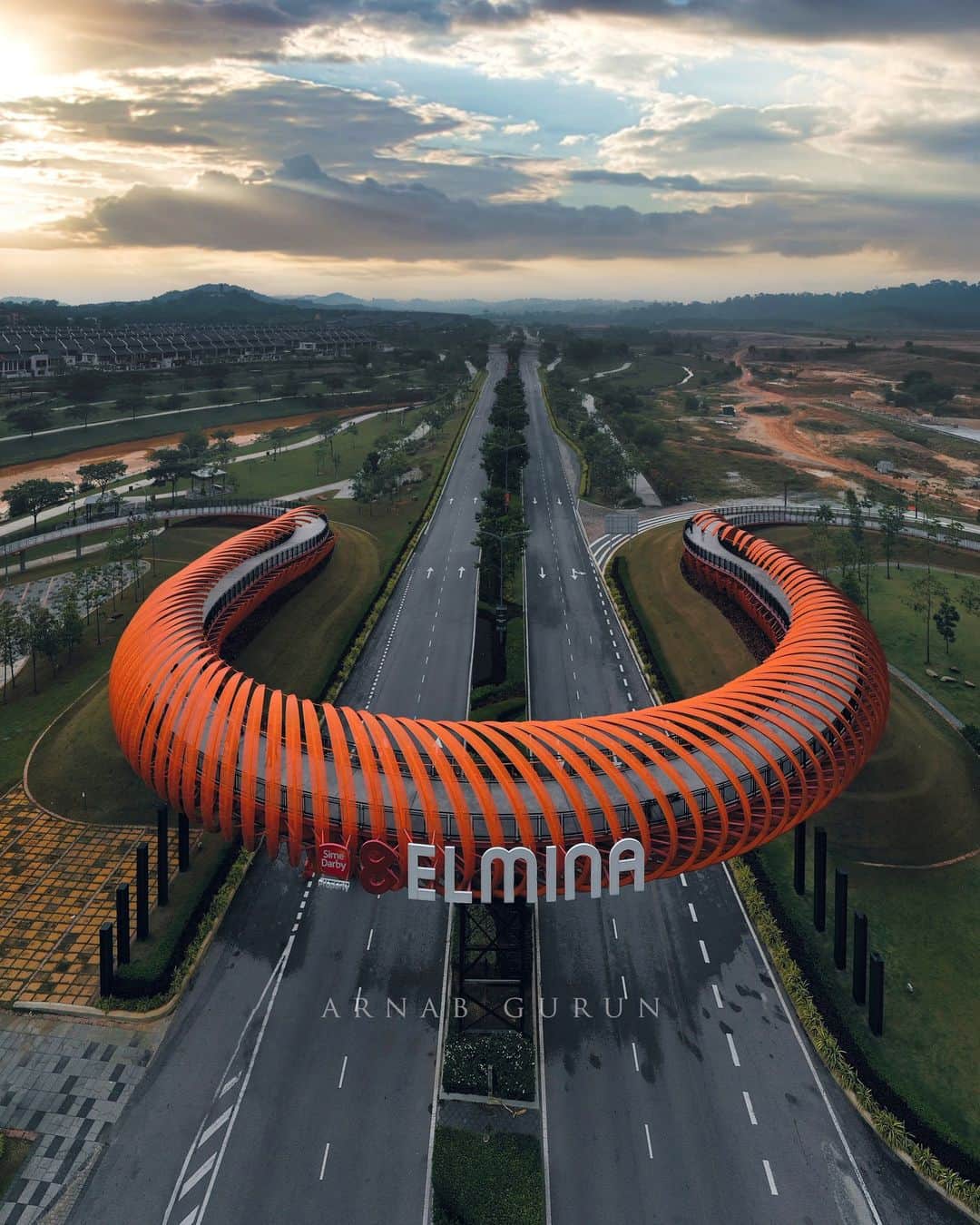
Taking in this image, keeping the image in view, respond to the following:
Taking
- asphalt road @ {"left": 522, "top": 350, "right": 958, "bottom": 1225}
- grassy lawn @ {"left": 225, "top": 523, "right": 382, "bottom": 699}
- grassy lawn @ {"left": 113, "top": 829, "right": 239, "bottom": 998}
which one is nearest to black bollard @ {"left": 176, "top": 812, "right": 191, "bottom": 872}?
grassy lawn @ {"left": 113, "top": 829, "right": 239, "bottom": 998}

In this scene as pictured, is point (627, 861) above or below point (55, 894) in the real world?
above

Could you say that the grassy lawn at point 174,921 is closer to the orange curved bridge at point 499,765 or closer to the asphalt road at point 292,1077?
the asphalt road at point 292,1077

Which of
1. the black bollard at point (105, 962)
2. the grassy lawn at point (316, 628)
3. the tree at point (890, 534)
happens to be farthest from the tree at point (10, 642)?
the tree at point (890, 534)

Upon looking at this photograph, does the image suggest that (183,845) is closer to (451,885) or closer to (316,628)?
(451,885)

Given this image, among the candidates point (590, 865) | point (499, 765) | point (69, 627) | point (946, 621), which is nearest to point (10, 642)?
point (69, 627)

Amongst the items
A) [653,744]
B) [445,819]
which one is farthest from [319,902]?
[653,744]

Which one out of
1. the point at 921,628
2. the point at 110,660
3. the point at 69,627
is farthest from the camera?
the point at 921,628

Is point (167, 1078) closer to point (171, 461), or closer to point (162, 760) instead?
point (162, 760)
